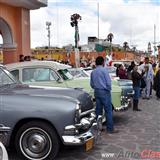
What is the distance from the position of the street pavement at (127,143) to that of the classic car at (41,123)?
49 cm

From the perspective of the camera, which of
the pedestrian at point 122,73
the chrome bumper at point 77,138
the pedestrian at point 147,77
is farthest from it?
the pedestrian at point 122,73

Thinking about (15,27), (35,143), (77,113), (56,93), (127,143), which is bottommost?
(127,143)

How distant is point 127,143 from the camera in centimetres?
836

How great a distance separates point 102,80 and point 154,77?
9603mm

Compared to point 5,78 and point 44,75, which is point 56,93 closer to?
point 5,78

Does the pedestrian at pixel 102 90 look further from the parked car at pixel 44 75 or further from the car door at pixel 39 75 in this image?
the car door at pixel 39 75

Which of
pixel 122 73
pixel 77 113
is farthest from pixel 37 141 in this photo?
pixel 122 73

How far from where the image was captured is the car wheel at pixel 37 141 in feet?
21.8

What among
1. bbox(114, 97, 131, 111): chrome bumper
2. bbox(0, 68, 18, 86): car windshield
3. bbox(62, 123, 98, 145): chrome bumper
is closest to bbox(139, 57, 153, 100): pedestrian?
bbox(114, 97, 131, 111): chrome bumper

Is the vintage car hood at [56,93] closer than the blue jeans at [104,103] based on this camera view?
Yes

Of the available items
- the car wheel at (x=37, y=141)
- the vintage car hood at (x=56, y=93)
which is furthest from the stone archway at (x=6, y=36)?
the car wheel at (x=37, y=141)

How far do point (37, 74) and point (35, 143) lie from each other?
13.6 feet

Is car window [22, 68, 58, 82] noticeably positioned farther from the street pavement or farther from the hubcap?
the hubcap

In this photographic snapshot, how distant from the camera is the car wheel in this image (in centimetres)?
664
